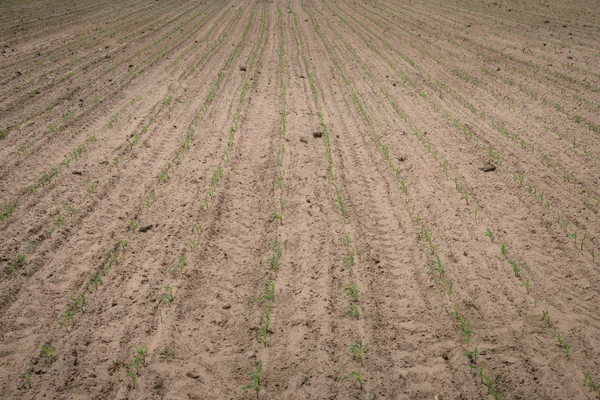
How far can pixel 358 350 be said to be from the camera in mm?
3793

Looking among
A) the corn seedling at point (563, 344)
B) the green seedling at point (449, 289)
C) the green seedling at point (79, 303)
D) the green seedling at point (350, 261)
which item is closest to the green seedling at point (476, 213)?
the green seedling at point (449, 289)

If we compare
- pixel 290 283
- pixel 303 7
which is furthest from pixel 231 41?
pixel 290 283

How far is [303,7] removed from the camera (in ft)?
78.9

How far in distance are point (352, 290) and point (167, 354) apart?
232 centimetres

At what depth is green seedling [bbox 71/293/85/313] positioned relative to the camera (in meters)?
4.25

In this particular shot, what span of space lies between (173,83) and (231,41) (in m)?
6.05

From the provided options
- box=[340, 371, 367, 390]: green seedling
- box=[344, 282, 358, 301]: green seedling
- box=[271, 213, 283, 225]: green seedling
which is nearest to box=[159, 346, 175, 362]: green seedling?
box=[340, 371, 367, 390]: green seedling

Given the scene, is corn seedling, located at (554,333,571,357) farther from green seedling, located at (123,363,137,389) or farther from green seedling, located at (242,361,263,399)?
green seedling, located at (123,363,137,389)

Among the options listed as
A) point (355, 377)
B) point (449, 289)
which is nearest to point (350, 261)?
point (449, 289)

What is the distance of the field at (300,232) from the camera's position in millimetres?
3664

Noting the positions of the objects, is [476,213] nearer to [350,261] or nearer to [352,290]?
[350,261]

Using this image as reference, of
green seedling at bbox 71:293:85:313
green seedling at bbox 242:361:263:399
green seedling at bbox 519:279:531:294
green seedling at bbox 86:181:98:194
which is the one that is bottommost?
green seedling at bbox 242:361:263:399

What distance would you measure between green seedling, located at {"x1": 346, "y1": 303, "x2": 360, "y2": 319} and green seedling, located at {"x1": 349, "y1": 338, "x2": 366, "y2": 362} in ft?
1.18

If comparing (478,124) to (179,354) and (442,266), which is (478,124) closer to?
(442,266)
